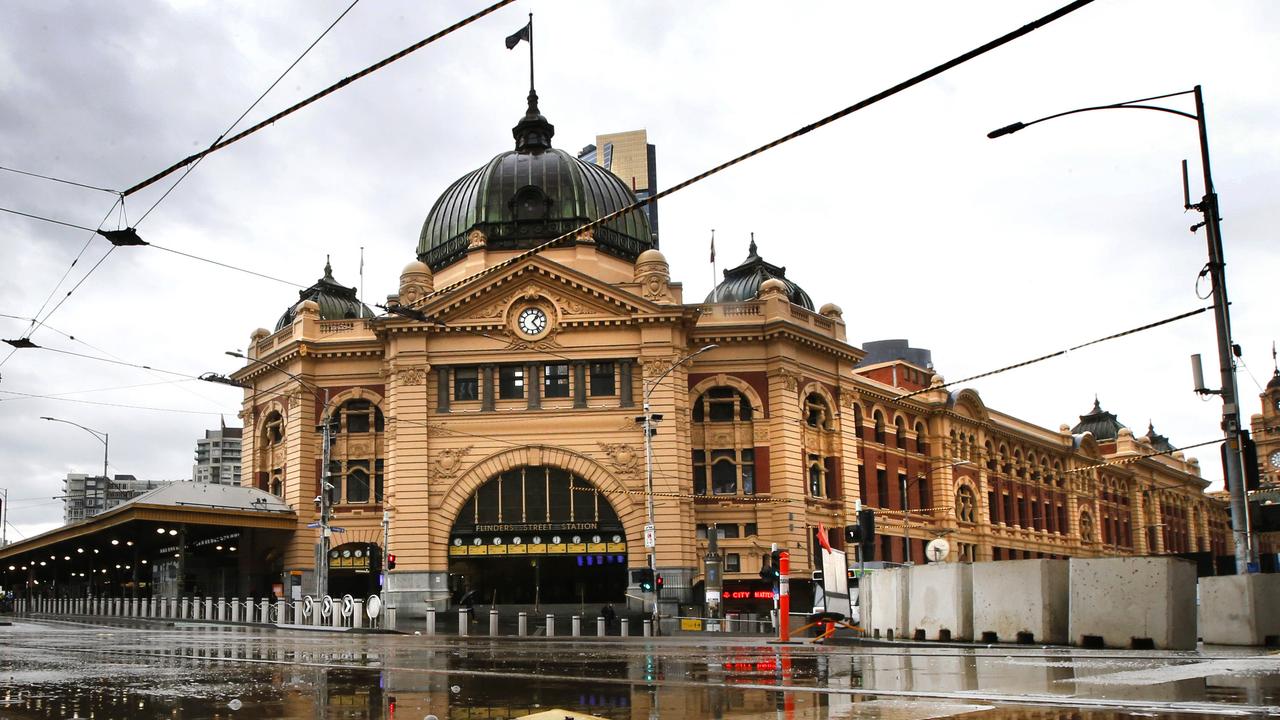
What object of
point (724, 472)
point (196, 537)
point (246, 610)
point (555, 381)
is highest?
point (555, 381)

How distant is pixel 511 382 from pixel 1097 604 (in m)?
38.6

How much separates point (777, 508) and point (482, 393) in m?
15.3

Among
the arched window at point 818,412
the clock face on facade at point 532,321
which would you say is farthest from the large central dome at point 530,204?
the arched window at point 818,412

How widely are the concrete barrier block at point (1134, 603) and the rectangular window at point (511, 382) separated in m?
37.6

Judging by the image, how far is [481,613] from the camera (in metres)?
54.7

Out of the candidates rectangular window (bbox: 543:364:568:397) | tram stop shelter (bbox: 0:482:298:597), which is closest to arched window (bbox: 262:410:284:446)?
tram stop shelter (bbox: 0:482:298:597)

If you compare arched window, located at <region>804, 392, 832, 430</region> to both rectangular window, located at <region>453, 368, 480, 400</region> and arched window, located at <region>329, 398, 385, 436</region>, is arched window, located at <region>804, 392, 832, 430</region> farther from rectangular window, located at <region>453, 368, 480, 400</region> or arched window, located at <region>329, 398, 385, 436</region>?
arched window, located at <region>329, 398, 385, 436</region>

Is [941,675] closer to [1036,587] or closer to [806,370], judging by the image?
[1036,587]

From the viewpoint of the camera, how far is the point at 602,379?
58156mm

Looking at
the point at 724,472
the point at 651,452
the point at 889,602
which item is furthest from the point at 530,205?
the point at 889,602

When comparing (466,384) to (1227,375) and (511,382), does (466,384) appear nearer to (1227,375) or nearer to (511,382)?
(511,382)

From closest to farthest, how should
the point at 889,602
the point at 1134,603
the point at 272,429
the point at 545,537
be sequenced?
the point at 1134,603 < the point at 889,602 < the point at 545,537 < the point at 272,429

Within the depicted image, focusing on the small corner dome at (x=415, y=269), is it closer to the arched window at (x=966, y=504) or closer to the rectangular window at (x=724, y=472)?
the rectangular window at (x=724, y=472)

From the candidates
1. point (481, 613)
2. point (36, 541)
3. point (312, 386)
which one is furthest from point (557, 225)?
point (36, 541)
